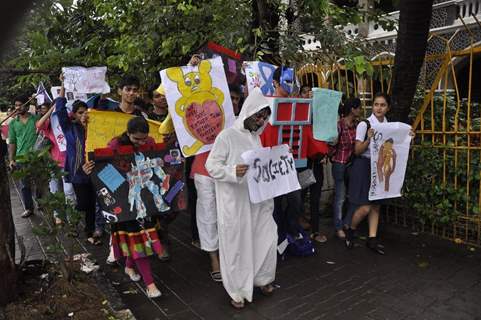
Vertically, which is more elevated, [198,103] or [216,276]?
[198,103]

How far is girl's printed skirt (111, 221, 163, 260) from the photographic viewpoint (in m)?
3.87

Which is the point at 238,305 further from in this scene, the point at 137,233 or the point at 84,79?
the point at 84,79

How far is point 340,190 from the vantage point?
17.7 feet

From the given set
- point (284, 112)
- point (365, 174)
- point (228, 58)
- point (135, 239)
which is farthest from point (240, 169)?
point (365, 174)

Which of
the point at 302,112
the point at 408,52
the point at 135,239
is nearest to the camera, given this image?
the point at 135,239

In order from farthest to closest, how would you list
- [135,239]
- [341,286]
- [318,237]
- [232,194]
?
1. [318,237]
2. [341,286]
3. [135,239]
4. [232,194]

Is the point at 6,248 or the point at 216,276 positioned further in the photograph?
the point at 216,276

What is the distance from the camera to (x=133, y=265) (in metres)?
4.43

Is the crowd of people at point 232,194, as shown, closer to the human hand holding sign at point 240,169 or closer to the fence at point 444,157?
the human hand holding sign at point 240,169

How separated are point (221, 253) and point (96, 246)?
236 centimetres

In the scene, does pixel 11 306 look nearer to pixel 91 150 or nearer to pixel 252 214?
pixel 91 150

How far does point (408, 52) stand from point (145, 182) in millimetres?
3408

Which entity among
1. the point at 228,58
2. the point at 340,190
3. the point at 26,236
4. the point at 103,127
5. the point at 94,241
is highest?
the point at 228,58

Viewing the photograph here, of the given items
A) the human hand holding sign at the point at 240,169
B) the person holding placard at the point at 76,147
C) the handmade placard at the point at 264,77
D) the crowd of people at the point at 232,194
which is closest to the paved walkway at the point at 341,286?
the crowd of people at the point at 232,194
